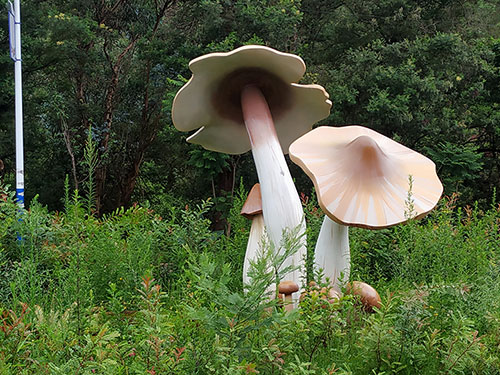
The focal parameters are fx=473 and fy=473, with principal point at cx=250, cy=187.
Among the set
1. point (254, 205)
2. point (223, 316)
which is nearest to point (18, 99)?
point (254, 205)

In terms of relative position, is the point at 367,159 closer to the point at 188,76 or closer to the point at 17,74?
the point at 17,74

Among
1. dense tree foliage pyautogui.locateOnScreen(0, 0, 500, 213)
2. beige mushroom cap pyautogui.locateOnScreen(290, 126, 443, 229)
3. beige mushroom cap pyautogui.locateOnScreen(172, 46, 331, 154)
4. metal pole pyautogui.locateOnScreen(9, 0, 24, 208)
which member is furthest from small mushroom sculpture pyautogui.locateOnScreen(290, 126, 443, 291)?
metal pole pyautogui.locateOnScreen(9, 0, 24, 208)

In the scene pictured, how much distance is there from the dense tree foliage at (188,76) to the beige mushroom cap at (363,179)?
490cm

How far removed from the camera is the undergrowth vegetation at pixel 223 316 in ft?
4.74

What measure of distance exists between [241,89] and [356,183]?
1.24 metres

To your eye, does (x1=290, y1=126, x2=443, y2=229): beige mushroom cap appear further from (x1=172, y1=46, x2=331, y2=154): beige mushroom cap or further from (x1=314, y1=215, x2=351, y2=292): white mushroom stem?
(x1=172, y1=46, x2=331, y2=154): beige mushroom cap

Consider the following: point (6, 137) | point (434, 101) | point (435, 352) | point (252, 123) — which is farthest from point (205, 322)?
point (6, 137)

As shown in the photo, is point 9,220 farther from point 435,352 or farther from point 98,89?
point 98,89

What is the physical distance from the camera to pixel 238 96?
365cm

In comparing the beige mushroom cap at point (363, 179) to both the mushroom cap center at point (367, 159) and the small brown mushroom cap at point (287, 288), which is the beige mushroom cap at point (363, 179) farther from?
the small brown mushroom cap at point (287, 288)

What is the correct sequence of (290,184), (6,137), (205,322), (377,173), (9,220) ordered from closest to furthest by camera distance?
(205,322) → (377,173) → (290,184) → (9,220) → (6,137)

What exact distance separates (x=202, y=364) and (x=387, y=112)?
27.7 feet

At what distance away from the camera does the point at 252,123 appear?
11.2 ft

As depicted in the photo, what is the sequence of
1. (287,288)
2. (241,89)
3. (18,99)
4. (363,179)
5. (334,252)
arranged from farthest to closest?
(18,99), (241,89), (334,252), (363,179), (287,288)
